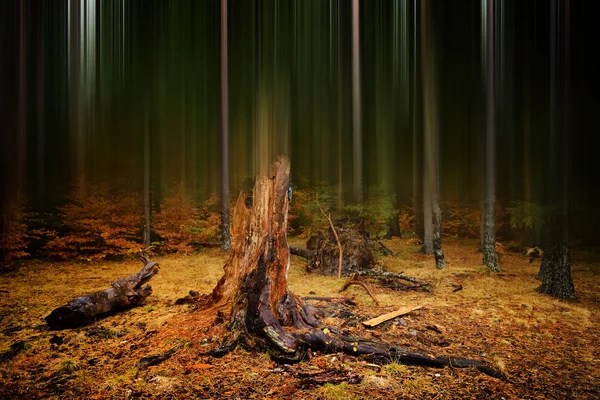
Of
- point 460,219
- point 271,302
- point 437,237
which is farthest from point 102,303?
point 460,219

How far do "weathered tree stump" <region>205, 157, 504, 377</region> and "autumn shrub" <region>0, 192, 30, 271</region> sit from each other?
1021 cm

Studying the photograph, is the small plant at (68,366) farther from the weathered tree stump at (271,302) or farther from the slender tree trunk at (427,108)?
the slender tree trunk at (427,108)

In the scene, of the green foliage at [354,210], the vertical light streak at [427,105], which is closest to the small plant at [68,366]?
the green foliage at [354,210]

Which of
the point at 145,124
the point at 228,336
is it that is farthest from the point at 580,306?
the point at 145,124

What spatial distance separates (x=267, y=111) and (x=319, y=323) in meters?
7.46

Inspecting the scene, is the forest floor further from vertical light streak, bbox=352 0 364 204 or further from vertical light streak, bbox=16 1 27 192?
vertical light streak, bbox=16 1 27 192

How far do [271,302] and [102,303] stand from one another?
3991 millimetres

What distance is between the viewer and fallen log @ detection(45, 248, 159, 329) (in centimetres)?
593

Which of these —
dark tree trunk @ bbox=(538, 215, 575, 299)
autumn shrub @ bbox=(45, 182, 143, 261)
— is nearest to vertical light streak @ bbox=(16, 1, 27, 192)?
autumn shrub @ bbox=(45, 182, 143, 261)

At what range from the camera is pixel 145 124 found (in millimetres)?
15148

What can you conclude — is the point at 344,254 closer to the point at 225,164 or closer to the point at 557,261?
the point at 557,261

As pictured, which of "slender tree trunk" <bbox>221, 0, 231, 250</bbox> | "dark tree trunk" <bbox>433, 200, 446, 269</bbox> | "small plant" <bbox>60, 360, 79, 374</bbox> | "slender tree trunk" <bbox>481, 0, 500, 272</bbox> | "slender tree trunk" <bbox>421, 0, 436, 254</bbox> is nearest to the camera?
"small plant" <bbox>60, 360, 79, 374</bbox>

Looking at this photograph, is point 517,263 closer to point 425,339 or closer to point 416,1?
point 425,339

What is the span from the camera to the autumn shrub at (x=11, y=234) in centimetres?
1134
